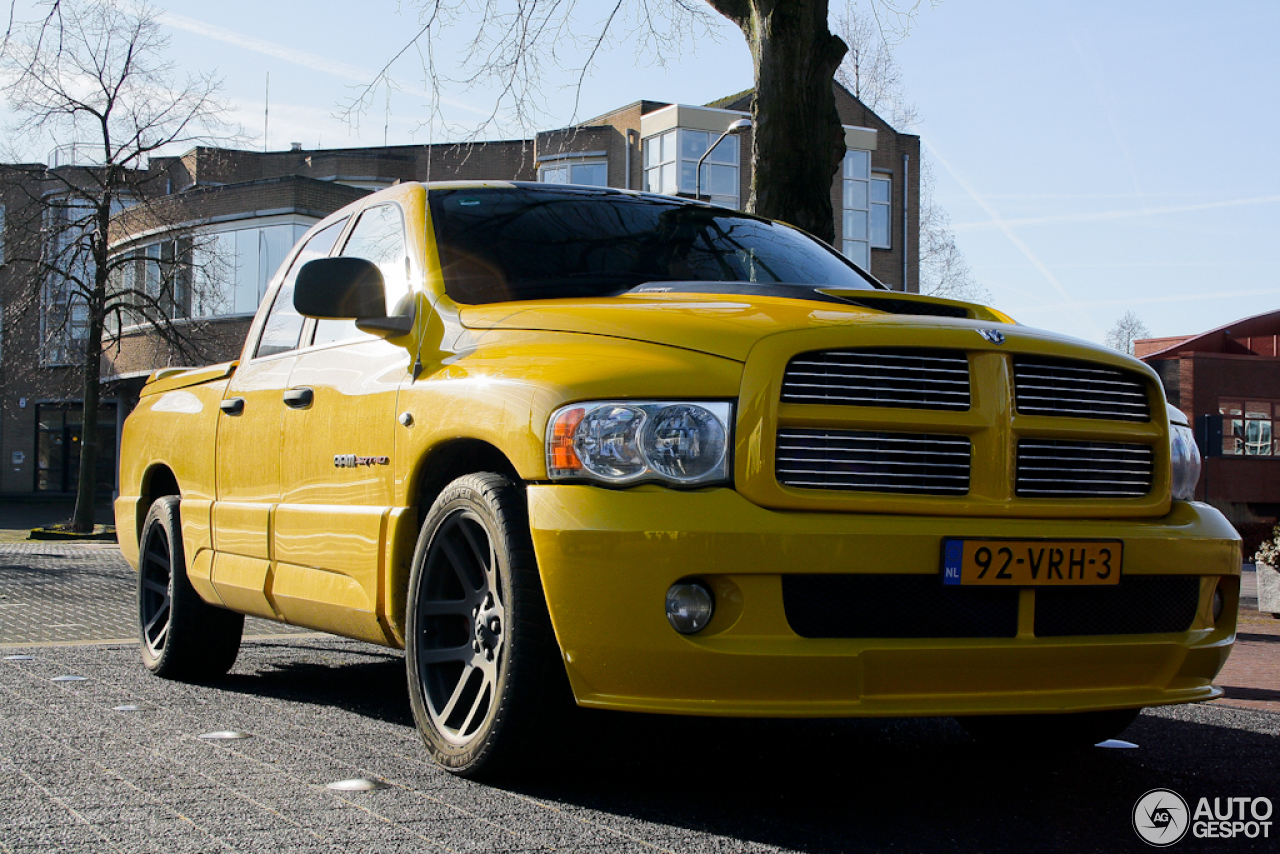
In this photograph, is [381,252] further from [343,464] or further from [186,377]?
[186,377]

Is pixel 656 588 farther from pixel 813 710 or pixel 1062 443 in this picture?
pixel 1062 443

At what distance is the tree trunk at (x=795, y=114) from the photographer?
894 centimetres

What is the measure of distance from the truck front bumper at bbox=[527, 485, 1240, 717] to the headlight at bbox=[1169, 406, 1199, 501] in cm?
69

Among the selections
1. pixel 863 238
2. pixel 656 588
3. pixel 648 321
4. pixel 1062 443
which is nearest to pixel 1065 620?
pixel 1062 443

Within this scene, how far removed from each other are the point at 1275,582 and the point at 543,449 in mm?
10336

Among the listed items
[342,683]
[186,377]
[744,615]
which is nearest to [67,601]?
[186,377]

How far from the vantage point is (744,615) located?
10.5ft

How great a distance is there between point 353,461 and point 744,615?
1.78 metres

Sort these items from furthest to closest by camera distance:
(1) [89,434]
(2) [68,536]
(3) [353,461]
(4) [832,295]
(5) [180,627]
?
(1) [89,434], (2) [68,536], (5) [180,627], (3) [353,461], (4) [832,295]

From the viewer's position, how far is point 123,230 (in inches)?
1378

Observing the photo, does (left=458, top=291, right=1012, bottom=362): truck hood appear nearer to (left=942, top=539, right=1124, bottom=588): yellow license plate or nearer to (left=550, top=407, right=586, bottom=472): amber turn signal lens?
(left=550, top=407, right=586, bottom=472): amber turn signal lens

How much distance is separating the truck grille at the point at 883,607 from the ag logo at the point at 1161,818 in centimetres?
65

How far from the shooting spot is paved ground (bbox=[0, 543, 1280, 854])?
10.4 feet

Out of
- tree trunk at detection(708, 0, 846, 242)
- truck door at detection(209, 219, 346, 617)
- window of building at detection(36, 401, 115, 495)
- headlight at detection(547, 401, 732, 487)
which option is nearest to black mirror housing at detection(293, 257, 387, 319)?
truck door at detection(209, 219, 346, 617)
